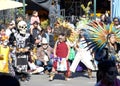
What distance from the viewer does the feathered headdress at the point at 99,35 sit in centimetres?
727

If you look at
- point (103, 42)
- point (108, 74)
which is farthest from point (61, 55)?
point (108, 74)

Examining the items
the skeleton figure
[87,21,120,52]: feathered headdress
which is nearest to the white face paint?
[87,21,120,52]: feathered headdress

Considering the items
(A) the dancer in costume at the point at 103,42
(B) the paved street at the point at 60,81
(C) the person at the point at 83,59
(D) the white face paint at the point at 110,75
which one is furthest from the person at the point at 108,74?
(C) the person at the point at 83,59

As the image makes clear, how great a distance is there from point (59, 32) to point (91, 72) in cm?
161

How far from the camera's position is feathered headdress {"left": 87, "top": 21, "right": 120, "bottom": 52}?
7.27m

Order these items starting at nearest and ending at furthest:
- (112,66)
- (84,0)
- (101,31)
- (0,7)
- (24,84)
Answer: (112,66) → (0,7) → (101,31) → (24,84) → (84,0)

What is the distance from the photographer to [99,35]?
295 inches

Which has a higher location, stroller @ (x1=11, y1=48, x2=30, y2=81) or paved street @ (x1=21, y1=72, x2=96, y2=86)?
stroller @ (x1=11, y1=48, x2=30, y2=81)

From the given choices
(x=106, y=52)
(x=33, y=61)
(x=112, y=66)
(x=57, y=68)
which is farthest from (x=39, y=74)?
(x=112, y=66)

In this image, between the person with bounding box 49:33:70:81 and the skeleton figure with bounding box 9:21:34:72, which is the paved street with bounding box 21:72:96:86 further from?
the skeleton figure with bounding box 9:21:34:72

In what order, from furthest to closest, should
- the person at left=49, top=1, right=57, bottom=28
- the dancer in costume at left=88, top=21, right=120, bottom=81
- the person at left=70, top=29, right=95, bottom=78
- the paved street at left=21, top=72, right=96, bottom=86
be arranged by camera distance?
the person at left=49, top=1, right=57, bottom=28
the person at left=70, top=29, right=95, bottom=78
the paved street at left=21, top=72, right=96, bottom=86
the dancer in costume at left=88, top=21, right=120, bottom=81

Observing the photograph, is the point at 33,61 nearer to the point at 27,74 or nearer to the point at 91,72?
the point at 27,74

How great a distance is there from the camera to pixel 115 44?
831cm

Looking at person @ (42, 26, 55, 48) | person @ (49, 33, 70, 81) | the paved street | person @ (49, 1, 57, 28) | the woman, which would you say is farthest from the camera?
person @ (49, 1, 57, 28)
